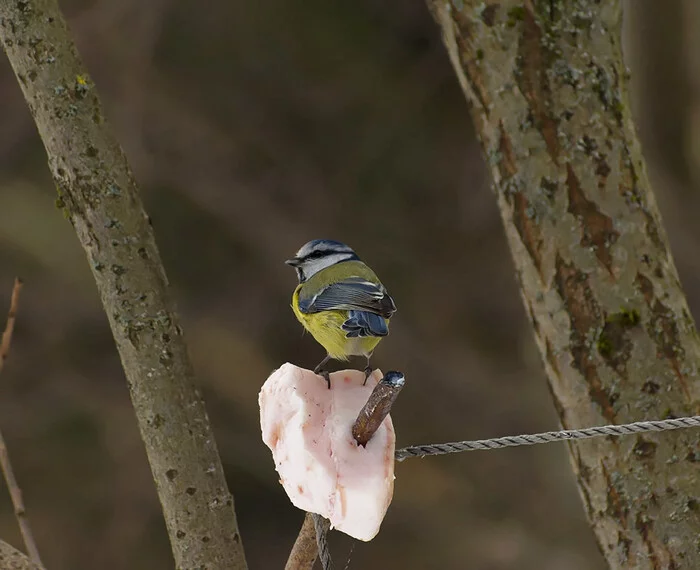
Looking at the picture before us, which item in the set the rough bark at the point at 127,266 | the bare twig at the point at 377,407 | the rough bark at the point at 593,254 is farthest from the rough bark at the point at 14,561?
the rough bark at the point at 593,254

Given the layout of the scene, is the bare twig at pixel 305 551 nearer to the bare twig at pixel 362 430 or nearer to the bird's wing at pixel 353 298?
the bare twig at pixel 362 430

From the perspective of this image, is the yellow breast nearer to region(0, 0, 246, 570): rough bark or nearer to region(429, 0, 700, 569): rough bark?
region(0, 0, 246, 570): rough bark

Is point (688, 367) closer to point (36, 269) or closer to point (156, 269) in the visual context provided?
point (156, 269)

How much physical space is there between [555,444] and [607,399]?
1876 mm

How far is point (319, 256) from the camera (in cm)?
103

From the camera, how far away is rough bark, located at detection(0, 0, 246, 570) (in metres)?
0.85

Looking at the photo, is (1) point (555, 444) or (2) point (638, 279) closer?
(2) point (638, 279)

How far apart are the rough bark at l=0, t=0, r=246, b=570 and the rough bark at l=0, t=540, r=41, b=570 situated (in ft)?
0.45

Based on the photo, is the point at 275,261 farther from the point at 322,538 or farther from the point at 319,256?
the point at 322,538

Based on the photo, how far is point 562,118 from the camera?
44.0 inches

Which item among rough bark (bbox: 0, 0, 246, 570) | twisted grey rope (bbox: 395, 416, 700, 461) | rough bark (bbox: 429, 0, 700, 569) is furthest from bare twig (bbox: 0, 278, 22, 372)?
rough bark (bbox: 429, 0, 700, 569)

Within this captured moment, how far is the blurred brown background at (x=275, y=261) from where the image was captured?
9.64 feet

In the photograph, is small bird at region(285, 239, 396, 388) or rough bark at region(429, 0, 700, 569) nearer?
small bird at region(285, 239, 396, 388)

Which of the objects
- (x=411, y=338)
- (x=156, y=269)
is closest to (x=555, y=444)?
(x=411, y=338)
